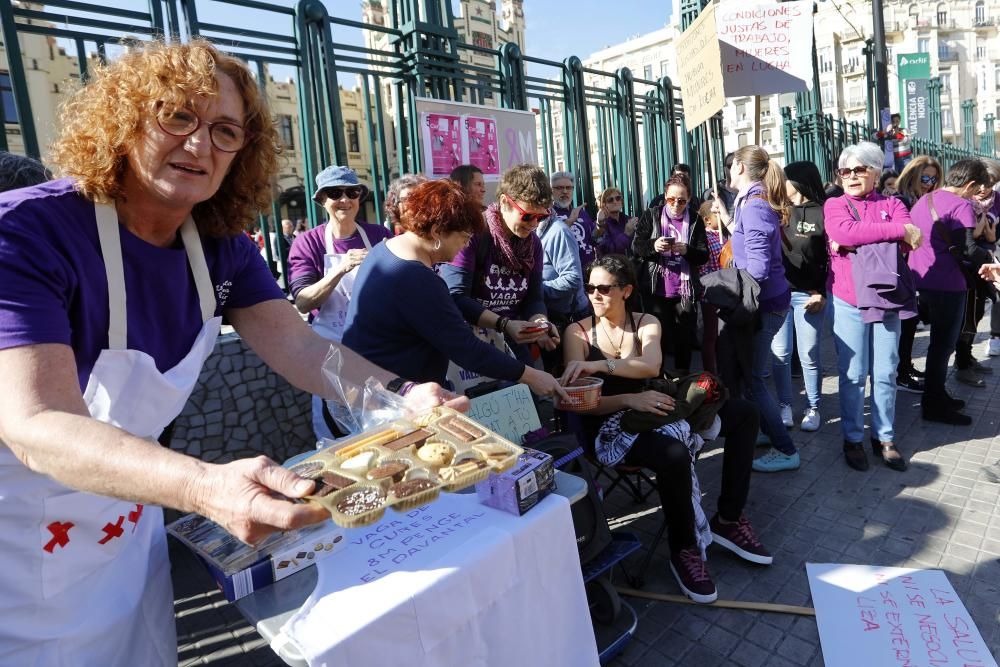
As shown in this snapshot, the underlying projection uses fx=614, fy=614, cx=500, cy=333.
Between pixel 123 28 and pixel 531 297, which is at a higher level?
pixel 123 28

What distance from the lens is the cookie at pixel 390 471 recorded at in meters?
1.15

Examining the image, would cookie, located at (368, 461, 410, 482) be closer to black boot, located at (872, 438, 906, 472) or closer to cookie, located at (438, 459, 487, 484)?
cookie, located at (438, 459, 487, 484)

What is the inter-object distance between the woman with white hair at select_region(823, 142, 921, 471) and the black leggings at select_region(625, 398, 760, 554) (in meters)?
1.31

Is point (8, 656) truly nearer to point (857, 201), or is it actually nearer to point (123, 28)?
point (123, 28)

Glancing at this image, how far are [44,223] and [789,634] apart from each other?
281 centimetres

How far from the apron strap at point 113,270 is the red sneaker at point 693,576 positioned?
2.42 metres

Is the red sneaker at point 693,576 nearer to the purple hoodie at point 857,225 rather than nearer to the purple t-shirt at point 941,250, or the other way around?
the purple hoodie at point 857,225

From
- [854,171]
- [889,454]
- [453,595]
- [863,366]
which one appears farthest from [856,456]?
[453,595]

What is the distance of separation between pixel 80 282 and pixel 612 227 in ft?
16.5

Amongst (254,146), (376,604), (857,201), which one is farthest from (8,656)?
(857,201)

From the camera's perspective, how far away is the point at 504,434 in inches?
75.1

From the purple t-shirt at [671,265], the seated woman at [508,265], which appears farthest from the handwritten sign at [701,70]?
the seated woman at [508,265]

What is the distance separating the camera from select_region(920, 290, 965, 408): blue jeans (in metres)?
4.41

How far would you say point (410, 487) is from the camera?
1147mm
